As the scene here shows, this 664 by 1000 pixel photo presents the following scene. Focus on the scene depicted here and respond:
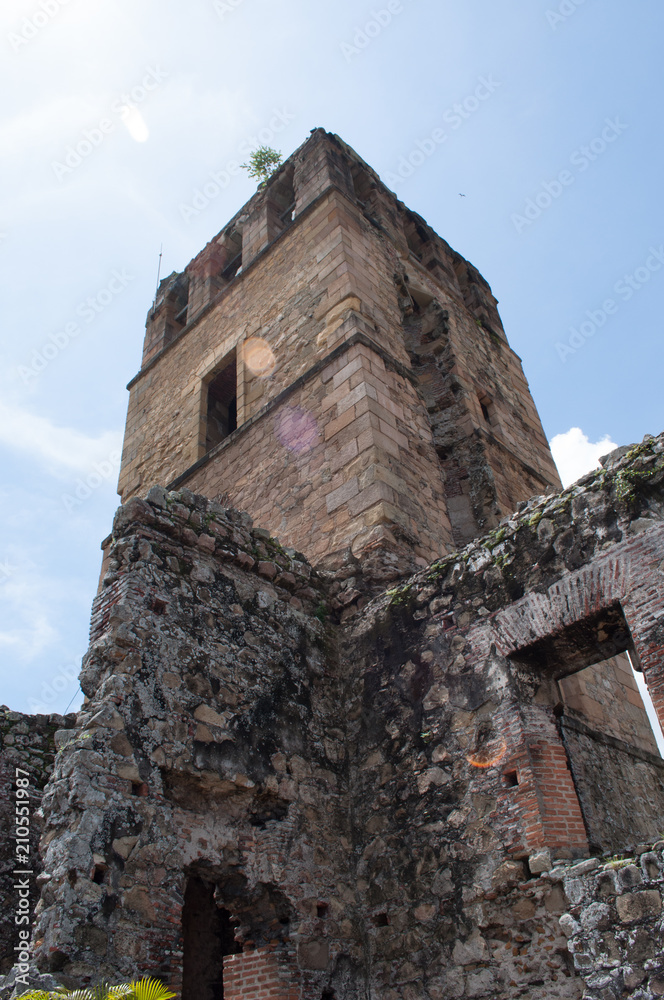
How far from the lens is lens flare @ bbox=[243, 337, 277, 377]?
900 cm

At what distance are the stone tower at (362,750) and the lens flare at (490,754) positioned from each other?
0.04ft

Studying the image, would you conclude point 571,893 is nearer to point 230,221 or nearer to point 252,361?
point 252,361

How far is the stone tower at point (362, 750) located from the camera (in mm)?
3738

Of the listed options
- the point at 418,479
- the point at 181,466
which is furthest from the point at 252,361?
the point at 418,479

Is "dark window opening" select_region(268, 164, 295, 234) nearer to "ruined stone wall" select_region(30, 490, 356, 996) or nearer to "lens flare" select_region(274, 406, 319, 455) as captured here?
"lens flare" select_region(274, 406, 319, 455)

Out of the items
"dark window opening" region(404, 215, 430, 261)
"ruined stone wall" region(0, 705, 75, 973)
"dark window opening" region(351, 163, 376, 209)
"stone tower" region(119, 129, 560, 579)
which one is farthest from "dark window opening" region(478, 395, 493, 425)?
"ruined stone wall" region(0, 705, 75, 973)

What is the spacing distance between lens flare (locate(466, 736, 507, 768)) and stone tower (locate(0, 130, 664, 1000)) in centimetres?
1

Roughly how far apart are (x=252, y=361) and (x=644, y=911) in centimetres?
738

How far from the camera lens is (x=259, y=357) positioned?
30.5ft

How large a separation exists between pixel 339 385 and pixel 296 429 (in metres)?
0.68

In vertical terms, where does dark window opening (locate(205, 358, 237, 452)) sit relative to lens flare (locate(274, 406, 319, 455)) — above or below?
above

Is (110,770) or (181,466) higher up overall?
(181,466)

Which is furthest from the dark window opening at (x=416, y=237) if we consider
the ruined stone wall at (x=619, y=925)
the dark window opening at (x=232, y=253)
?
the ruined stone wall at (x=619, y=925)

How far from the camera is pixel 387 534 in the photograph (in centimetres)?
632
